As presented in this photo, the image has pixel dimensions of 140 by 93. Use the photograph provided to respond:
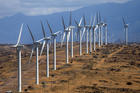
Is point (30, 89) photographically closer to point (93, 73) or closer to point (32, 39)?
point (32, 39)

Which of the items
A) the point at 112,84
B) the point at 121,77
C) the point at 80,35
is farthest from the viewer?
the point at 80,35

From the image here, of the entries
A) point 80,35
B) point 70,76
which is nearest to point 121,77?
point 70,76

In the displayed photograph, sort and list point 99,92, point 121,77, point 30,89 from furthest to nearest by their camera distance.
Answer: point 121,77 → point 30,89 → point 99,92

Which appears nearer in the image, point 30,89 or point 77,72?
point 30,89

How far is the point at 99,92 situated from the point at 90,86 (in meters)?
4.99

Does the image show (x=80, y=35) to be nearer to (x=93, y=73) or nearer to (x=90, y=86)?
(x=93, y=73)

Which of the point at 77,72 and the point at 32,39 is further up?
the point at 32,39

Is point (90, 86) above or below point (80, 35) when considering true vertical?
below

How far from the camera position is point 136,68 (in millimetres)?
64312

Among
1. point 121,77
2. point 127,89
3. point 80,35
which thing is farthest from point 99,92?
point 80,35

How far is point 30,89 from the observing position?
41375mm

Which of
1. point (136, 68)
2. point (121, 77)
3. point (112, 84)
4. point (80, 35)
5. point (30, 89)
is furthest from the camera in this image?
point (80, 35)

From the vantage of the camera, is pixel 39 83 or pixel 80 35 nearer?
pixel 39 83

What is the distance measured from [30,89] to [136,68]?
32449mm
